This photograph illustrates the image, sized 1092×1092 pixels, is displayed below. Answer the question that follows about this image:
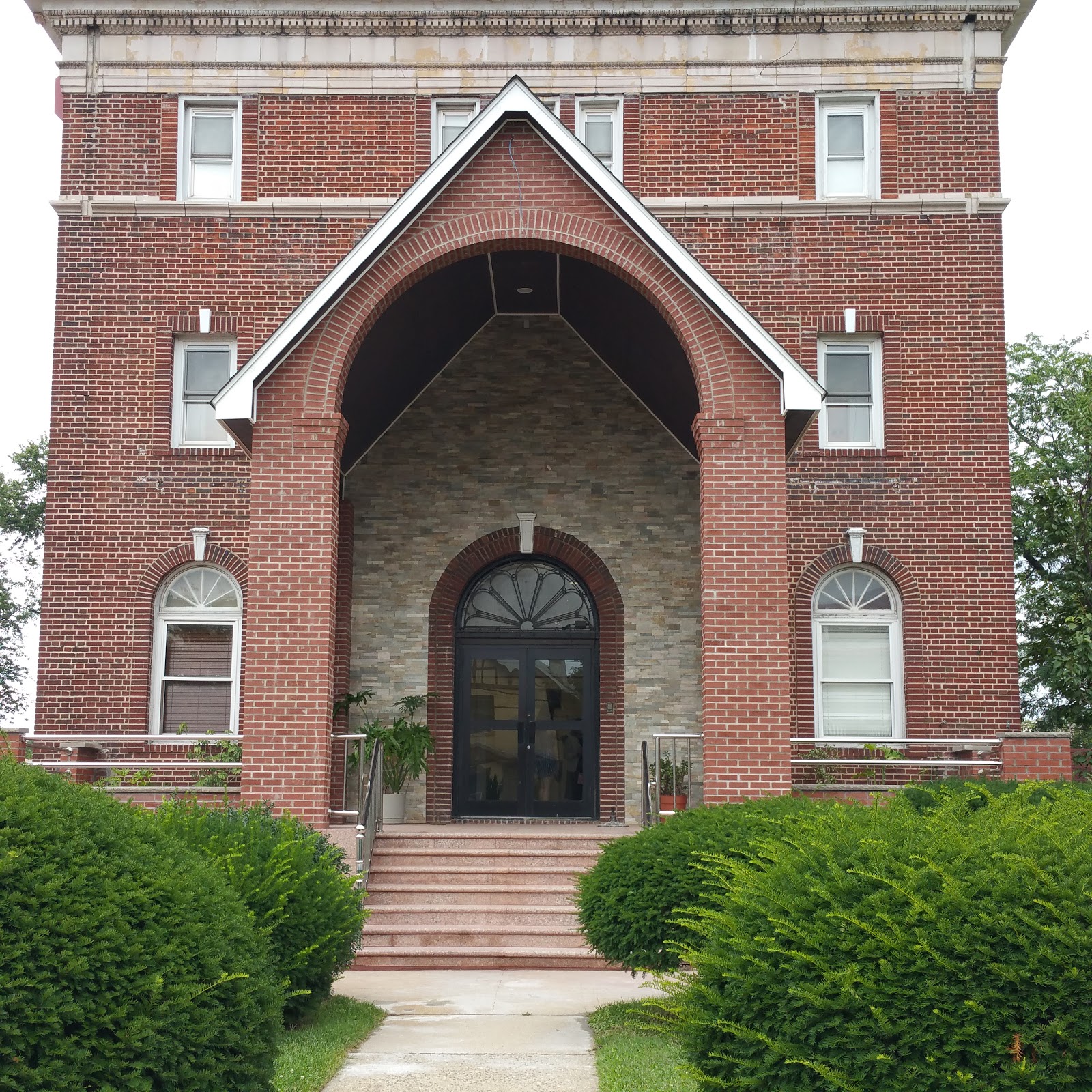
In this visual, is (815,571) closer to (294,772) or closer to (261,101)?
(294,772)

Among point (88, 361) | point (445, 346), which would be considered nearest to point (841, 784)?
point (445, 346)

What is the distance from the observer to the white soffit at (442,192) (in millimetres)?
13789

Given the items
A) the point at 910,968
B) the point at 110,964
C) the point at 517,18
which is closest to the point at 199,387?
the point at 517,18

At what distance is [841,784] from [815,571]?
3110 mm

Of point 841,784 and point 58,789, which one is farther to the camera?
point 841,784

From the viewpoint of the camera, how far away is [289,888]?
9.22 metres

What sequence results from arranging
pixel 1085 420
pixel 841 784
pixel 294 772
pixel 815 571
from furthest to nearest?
1. pixel 1085 420
2. pixel 815 571
3. pixel 841 784
4. pixel 294 772

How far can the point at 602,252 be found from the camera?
14.4 m

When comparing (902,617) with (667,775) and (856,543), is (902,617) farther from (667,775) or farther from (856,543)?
(667,775)

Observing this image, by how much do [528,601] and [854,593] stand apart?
4.29 metres

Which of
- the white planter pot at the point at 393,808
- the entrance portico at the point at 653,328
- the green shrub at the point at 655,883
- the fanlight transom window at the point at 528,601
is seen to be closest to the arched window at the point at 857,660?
the fanlight transom window at the point at 528,601

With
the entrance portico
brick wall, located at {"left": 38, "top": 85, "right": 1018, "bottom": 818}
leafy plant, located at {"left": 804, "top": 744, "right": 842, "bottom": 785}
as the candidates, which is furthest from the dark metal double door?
the entrance portico

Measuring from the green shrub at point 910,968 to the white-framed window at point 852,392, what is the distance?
41.9ft

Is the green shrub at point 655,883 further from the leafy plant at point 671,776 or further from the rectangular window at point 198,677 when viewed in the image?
the rectangular window at point 198,677
